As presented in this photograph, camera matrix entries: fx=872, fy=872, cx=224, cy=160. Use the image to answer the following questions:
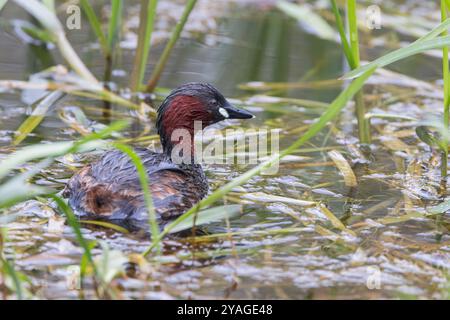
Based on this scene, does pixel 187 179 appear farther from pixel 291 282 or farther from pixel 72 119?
pixel 72 119

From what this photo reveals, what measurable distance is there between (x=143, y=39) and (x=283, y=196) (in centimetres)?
238

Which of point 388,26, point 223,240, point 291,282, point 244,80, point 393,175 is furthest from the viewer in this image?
point 388,26

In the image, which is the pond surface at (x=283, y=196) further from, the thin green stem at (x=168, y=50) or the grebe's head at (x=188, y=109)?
the grebe's head at (x=188, y=109)

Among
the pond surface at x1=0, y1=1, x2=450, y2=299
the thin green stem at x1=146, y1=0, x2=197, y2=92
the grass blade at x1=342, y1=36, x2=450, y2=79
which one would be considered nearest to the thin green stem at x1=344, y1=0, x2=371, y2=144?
the pond surface at x1=0, y1=1, x2=450, y2=299

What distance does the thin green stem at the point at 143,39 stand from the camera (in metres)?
6.96

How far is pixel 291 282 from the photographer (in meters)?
4.43

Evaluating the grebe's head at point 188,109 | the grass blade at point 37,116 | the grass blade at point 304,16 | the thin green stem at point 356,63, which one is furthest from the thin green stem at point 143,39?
the thin green stem at point 356,63

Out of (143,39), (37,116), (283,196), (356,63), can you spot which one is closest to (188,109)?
(283,196)

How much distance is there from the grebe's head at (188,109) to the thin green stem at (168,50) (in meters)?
1.04

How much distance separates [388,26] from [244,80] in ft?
8.05

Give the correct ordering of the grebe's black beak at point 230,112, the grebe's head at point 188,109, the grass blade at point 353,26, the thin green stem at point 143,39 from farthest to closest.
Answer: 1. the thin green stem at point 143,39
2. the grebe's black beak at point 230,112
3. the grebe's head at point 188,109
4. the grass blade at point 353,26

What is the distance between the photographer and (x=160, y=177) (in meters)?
5.53

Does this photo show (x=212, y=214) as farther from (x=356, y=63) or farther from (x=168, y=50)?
(x=168, y=50)

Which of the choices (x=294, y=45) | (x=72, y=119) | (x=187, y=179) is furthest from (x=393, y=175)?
(x=294, y=45)
